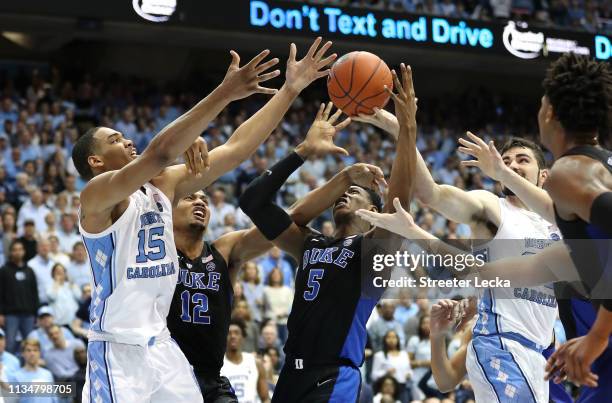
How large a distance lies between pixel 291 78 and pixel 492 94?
17586 millimetres

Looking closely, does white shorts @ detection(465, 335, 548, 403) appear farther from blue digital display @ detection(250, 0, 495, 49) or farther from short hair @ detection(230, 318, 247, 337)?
blue digital display @ detection(250, 0, 495, 49)

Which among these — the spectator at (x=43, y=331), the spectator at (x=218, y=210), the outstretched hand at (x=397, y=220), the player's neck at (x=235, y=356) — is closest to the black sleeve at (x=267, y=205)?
the outstretched hand at (x=397, y=220)

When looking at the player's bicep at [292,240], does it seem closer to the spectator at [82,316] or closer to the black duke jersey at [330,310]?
the black duke jersey at [330,310]

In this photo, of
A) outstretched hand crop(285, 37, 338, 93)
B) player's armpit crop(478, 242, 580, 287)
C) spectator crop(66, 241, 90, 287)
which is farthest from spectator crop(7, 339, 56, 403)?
player's armpit crop(478, 242, 580, 287)

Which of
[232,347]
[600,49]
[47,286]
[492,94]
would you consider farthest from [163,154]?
[492,94]

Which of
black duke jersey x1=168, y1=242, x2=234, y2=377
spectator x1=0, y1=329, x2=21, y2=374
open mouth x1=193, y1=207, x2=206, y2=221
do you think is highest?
open mouth x1=193, y1=207, x2=206, y2=221

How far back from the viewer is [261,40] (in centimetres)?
1791

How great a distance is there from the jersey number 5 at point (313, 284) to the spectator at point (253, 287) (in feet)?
20.9

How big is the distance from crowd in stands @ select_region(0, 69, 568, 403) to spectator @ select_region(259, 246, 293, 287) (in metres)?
0.02

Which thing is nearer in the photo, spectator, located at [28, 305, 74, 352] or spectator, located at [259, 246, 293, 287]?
Result: spectator, located at [28, 305, 74, 352]

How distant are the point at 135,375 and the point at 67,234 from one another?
25.5 ft

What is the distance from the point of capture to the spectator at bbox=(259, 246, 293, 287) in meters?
12.6

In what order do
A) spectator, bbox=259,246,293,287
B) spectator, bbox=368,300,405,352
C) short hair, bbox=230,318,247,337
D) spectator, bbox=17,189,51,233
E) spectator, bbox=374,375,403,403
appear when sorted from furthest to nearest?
Result: 1. spectator, bbox=259,246,293,287
2. spectator, bbox=17,189,51,233
3. spectator, bbox=368,300,405,352
4. spectator, bbox=374,375,403,403
5. short hair, bbox=230,318,247,337

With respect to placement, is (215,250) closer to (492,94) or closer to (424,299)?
(424,299)
